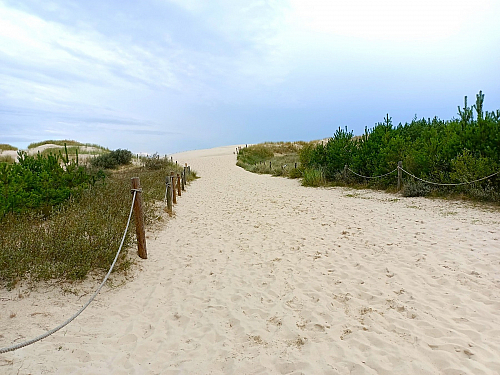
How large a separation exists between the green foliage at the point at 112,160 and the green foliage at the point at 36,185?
1334 centimetres

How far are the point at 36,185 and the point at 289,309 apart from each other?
654 centimetres

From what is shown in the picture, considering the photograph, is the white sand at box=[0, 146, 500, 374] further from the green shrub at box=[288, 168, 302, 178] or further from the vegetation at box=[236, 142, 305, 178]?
the vegetation at box=[236, 142, 305, 178]

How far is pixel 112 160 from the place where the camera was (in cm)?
2255

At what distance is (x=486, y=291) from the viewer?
4.22 meters

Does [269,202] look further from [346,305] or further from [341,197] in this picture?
[346,305]

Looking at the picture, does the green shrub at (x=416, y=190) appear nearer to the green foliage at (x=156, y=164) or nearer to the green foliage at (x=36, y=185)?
the green foliage at (x=36, y=185)

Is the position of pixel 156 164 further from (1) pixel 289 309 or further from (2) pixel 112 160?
(1) pixel 289 309

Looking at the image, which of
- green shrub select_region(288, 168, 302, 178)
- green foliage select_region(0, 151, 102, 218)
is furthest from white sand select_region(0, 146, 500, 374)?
green shrub select_region(288, 168, 302, 178)

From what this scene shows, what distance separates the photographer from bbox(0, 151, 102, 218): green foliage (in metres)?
6.58

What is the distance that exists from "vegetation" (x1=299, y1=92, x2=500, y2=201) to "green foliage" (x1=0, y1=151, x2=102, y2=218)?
10806 mm

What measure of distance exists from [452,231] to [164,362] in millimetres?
6345

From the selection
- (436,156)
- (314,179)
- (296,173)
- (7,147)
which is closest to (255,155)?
(296,173)

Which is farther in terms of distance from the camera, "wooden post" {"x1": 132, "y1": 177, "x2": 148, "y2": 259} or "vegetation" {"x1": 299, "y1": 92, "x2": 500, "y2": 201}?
"vegetation" {"x1": 299, "y1": 92, "x2": 500, "y2": 201}

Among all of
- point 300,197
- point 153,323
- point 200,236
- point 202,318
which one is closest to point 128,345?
point 153,323
